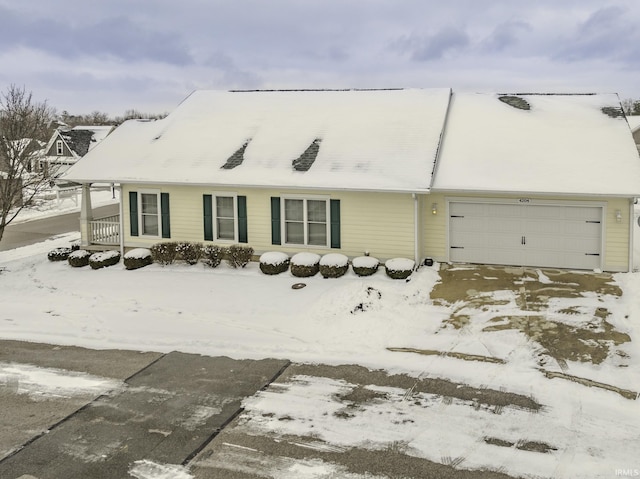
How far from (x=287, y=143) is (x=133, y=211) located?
6080 millimetres

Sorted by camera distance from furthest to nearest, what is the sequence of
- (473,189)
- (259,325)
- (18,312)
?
(473,189) → (18,312) → (259,325)

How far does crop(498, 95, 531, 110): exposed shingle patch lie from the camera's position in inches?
843

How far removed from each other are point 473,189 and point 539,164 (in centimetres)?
243

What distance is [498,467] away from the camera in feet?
25.8

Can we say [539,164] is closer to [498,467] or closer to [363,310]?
[363,310]

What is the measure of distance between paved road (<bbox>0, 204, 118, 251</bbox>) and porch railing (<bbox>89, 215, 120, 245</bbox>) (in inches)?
234

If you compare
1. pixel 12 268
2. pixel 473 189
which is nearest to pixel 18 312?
pixel 12 268

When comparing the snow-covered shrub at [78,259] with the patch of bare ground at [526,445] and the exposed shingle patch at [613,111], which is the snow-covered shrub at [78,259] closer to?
the patch of bare ground at [526,445]

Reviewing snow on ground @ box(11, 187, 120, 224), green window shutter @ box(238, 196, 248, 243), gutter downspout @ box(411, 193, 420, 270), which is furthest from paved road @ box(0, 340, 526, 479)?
snow on ground @ box(11, 187, 120, 224)

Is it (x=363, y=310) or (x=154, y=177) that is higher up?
(x=154, y=177)

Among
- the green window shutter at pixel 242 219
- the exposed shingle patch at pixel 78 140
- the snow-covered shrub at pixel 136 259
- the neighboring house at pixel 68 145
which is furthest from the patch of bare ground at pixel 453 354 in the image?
the exposed shingle patch at pixel 78 140

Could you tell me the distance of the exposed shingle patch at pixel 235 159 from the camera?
65.7ft

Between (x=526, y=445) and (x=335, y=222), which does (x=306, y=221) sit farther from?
(x=526, y=445)

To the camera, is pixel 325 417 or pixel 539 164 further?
pixel 539 164
